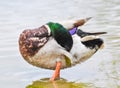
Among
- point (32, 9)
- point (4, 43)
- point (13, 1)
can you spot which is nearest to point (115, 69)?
point (4, 43)

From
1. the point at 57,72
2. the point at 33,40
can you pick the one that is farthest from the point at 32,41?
the point at 57,72

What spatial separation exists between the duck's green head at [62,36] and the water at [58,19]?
20.7 inches

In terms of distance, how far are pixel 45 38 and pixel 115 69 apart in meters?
0.99

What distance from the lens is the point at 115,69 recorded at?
21.0ft

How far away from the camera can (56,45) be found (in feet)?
20.2

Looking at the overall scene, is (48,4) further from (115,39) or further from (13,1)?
(115,39)

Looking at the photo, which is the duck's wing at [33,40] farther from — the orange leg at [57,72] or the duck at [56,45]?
the orange leg at [57,72]

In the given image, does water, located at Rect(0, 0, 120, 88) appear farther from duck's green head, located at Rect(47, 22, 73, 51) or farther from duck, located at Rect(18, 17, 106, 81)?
duck's green head, located at Rect(47, 22, 73, 51)

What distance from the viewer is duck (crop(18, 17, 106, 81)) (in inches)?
242

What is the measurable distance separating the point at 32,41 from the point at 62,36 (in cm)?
37

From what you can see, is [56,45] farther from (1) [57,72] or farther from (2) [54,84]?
(2) [54,84]

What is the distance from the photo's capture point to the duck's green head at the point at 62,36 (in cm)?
620

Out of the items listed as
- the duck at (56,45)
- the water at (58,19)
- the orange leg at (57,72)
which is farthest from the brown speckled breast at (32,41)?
the water at (58,19)

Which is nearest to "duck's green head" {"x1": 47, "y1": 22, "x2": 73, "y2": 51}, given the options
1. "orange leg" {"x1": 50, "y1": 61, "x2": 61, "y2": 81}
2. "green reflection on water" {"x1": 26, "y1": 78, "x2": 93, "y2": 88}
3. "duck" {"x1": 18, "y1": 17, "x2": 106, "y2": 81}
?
"duck" {"x1": 18, "y1": 17, "x2": 106, "y2": 81}
